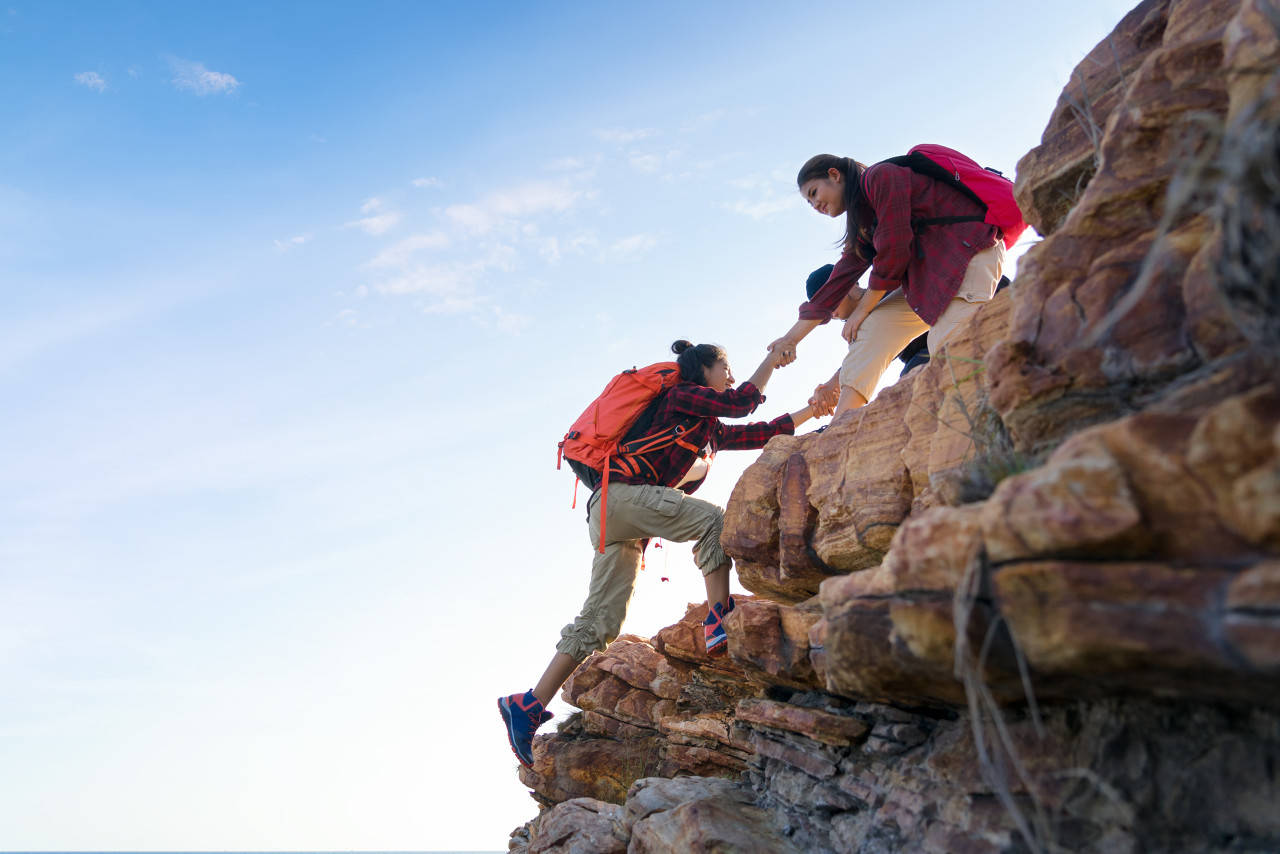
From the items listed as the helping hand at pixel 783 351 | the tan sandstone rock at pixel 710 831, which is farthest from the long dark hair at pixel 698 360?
the tan sandstone rock at pixel 710 831

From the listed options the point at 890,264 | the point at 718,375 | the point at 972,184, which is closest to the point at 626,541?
the point at 718,375

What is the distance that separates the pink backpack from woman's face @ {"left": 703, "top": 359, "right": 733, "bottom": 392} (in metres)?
2.73

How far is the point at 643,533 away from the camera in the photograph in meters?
9.81

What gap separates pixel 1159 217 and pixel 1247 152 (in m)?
2.05

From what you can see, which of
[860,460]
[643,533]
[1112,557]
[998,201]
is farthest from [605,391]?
[1112,557]

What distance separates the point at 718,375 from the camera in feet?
34.1

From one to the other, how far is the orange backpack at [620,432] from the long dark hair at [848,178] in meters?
2.46

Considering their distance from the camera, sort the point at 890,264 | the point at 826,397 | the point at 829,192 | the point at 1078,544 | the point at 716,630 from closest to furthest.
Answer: the point at 1078,544
the point at 890,264
the point at 716,630
the point at 829,192
the point at 826,397

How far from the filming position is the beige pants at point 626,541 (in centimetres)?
953

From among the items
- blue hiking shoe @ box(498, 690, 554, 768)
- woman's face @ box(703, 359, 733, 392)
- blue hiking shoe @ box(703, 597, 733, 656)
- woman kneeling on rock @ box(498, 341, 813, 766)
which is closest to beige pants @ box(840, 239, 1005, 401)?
woman kneeling on rock @ box(498, 341, 813, 766)

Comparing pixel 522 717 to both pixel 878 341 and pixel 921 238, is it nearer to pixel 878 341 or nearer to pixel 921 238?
pixel 878 341

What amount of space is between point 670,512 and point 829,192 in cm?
374

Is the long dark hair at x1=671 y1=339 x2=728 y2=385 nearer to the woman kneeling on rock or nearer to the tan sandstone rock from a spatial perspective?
the woman kneeling on rock

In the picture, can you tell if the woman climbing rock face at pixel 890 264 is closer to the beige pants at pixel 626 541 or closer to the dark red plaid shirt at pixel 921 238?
the dark red plaid shirt at pixel 921 238
